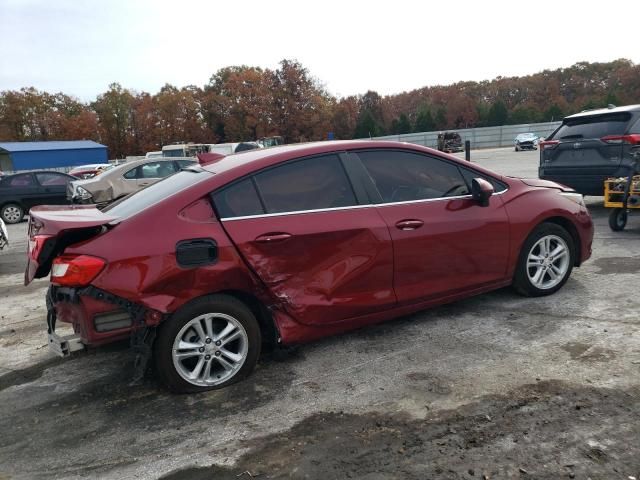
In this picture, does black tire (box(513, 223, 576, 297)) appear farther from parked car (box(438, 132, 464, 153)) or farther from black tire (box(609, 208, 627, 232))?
parked car (box(438, 132, 464, 153))

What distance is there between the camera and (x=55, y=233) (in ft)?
10.7

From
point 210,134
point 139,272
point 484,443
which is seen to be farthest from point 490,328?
point 210,134

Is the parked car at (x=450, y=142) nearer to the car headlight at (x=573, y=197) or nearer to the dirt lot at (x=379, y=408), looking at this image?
the car headlight at (x=573, y=197)

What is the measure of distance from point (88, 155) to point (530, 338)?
58843mm

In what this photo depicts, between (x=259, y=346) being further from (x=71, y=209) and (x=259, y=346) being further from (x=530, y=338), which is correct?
(x=530, y=338)

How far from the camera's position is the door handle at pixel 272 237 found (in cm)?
358

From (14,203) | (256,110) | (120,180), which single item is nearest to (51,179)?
(14,203)

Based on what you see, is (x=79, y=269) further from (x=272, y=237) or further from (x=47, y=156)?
(x=47, y=156)

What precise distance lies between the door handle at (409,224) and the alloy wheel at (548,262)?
4.34 feet

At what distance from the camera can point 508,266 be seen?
4.68m

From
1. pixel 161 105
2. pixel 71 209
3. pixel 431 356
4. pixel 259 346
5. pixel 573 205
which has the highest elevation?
pixel 161 105

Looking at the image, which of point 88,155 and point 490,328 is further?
point 88,155

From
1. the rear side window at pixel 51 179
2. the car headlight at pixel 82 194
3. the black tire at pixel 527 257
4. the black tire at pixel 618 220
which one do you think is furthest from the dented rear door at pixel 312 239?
the rear side window at pixel 51 179

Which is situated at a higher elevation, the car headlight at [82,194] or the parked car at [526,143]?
the car headlight at [82,194]
